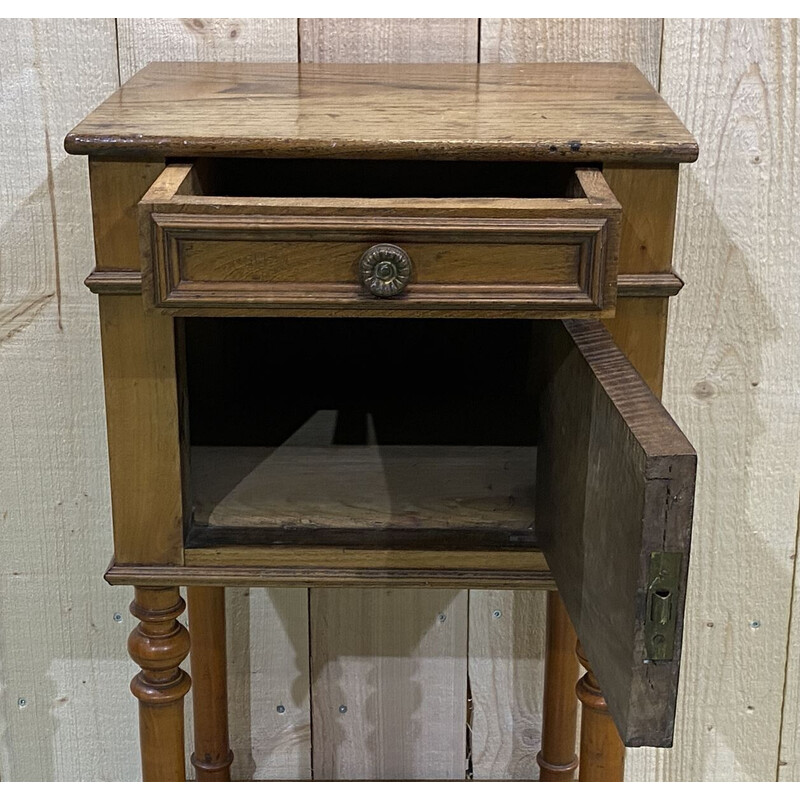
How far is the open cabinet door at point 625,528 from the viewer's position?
578mm

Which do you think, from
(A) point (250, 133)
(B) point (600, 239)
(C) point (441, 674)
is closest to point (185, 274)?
(A) point (250, 133)

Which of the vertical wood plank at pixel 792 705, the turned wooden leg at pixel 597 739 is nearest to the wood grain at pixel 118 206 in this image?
the turned wooden leg at pixel 597 739

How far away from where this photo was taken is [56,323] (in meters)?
1.08

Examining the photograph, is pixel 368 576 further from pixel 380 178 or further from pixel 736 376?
pixel 736 376

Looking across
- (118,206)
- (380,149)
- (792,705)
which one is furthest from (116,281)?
(792,705)

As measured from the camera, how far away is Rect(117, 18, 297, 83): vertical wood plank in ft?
3.29

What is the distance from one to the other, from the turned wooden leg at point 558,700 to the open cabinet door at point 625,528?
1.34 ft

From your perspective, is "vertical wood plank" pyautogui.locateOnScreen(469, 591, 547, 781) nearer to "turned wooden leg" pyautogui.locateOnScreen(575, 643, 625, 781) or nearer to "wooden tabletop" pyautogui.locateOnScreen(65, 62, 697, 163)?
"turned wooden leg" pyautogui.locateOnScreen(575, 643, 625, 781)

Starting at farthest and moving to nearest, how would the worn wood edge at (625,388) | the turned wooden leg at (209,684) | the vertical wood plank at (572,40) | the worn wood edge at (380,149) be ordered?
the turned wooden leg at (209,684) → the vertical wood plank at (572,40) → the worn wood edge at (380,149) → the worn wood edge at (625,388)

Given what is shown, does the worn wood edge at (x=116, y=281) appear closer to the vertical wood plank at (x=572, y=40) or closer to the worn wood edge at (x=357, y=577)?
the worn wood edge at (x=357, y=577)

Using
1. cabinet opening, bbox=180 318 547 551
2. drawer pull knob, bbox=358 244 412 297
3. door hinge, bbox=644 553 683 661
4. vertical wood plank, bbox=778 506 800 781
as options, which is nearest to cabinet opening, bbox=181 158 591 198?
cabinet opening, bbox=180 318 547 551

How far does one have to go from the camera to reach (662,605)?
59 cm

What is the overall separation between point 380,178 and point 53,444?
0.43 meters

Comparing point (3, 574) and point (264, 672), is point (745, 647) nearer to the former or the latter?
point (264, 672)
